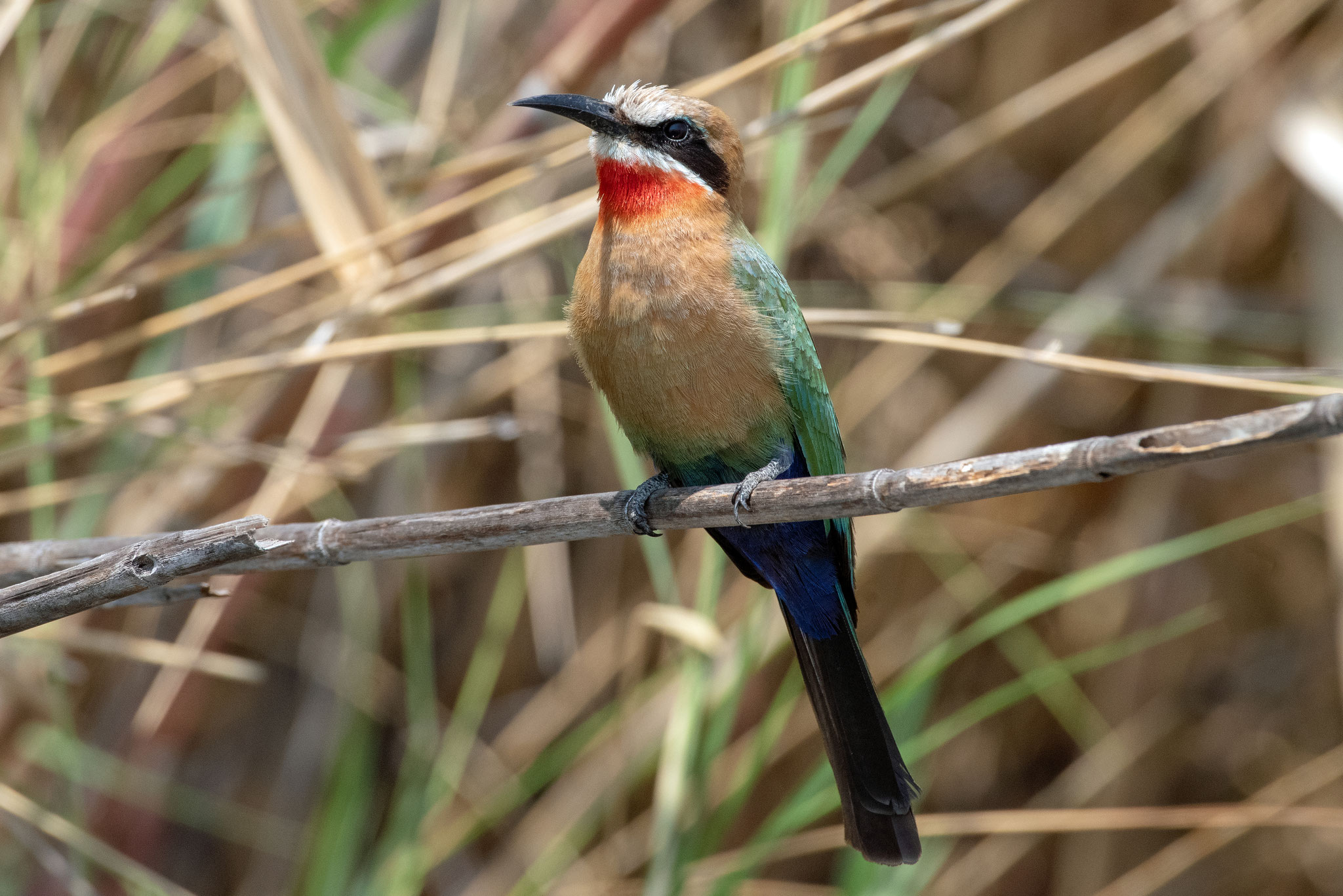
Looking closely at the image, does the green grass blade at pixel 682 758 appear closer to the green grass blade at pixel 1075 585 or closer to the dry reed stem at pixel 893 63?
the green grass blade at pixel 1075 585

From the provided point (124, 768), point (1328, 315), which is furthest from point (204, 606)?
point (1328, 315)

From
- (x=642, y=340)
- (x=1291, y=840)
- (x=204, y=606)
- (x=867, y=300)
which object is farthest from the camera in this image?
(x=867, y=300)

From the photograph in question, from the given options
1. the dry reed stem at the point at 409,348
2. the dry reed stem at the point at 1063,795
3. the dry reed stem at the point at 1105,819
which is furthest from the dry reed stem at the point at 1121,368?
the dry reed stem at the point at 1063,795

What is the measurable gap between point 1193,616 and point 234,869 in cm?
279

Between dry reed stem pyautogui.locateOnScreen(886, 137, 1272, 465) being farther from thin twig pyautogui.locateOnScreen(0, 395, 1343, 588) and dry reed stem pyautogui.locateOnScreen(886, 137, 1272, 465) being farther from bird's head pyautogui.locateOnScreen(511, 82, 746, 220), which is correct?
thin twig pyautogui.locateOnScreen(0, 395, 1343, 588)

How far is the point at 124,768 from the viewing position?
2814mm

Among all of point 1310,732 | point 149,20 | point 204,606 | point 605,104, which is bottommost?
point 1310,732

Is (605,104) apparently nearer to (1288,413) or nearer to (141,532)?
(141,532)

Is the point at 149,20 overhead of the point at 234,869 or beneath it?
overhead

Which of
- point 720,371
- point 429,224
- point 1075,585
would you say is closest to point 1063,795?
point 1075,585

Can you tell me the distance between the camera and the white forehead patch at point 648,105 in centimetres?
241

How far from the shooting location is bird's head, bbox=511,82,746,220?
2.36m

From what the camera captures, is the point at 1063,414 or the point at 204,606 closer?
the point at 204,606

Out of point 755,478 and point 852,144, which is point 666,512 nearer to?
point 755,478
